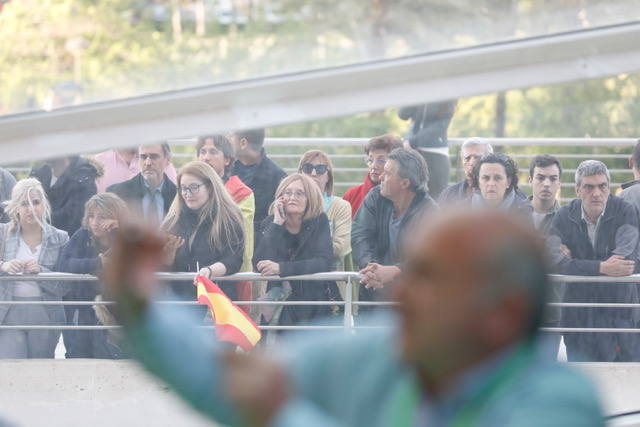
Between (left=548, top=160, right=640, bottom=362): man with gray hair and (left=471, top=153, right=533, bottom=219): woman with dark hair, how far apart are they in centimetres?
17

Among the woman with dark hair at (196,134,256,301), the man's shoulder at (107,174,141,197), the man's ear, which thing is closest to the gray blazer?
the man's shoulder at (107,174,141,197)

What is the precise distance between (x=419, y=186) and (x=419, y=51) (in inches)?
76.0

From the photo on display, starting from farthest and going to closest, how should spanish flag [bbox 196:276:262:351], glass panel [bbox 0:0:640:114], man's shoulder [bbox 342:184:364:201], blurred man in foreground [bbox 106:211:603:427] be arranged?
man's shoulder [bbox 342:184:364:201]
spanish flag [bbox 196:276:262:351]
glass panel [bbox 0:0:640:114]
blurred man in foreground [bbox 106:211:603:427]

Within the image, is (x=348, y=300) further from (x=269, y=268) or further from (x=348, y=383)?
(x=348, y=383)

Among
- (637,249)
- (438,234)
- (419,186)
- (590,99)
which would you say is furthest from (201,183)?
(438,234)

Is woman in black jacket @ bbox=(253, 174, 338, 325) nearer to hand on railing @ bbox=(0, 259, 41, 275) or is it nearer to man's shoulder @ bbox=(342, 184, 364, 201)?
man's shoulder @ bbox=(342, 184, 364, 201)

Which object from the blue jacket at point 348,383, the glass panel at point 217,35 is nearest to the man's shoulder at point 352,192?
the glass panel at point 217,35

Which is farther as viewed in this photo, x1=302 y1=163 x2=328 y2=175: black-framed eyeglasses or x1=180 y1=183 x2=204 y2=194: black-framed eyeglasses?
x1=302 y1=163 x2=328 y2=175: black-framed eyeglasses

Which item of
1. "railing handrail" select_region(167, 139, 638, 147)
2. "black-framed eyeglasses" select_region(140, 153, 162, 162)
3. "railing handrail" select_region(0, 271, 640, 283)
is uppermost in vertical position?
"railing handrail" select_region(167, 139, 638, 147)

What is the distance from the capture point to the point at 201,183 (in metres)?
3.09

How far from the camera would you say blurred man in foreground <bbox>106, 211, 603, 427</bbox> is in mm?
626

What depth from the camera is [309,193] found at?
3.16 metres

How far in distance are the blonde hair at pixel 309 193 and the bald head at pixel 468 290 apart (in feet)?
8.19

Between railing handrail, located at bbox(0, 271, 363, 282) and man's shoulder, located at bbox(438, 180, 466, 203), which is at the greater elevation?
man's shoulder, located at bbox(438, 180, 466, 203)
